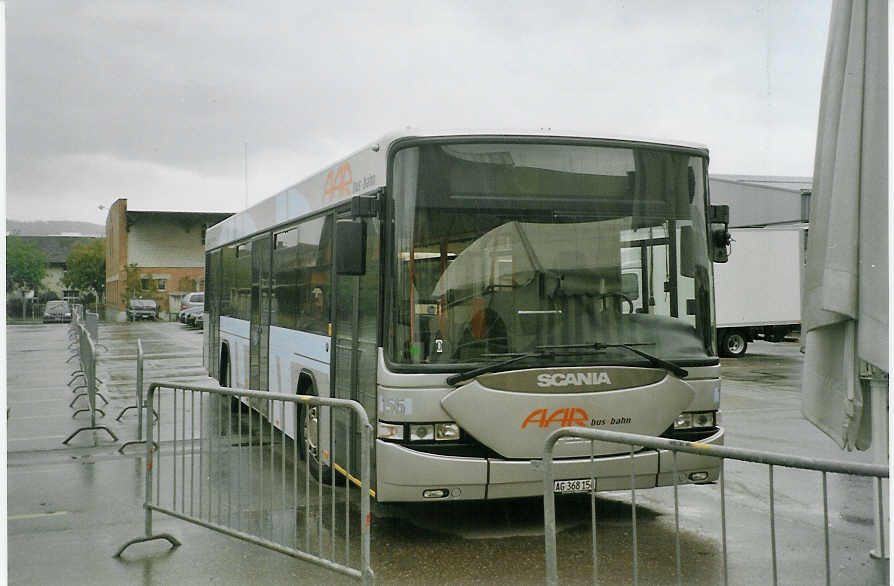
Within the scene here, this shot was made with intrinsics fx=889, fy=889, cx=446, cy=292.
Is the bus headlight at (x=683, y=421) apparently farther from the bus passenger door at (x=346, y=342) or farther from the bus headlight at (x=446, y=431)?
the bus passenger door at (x=346, y=342)

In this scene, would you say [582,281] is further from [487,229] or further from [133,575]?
[133,575]

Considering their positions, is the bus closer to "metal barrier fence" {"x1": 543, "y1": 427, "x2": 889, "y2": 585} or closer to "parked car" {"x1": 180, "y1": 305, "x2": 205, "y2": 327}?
"metal barrier fence" {"x1": 543, "y1": 427, "x2": 889, "y2": 585}

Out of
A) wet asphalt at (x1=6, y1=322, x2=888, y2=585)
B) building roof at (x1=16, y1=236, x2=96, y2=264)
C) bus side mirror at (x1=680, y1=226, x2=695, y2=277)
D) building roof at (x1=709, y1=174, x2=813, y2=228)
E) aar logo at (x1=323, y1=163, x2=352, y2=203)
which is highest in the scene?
building roof at (x1=16, y1=236, x2=96, y2=264)

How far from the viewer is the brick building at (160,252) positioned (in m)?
69.6

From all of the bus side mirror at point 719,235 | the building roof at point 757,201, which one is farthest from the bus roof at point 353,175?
the building roof at point 757,201

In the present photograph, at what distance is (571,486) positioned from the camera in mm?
6180

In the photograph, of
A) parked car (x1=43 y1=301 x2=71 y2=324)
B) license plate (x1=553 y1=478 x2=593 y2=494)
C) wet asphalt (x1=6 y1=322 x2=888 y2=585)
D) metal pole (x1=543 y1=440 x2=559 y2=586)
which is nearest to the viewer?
metal pole (x1=543 y1=440 x2=559 y2=586)

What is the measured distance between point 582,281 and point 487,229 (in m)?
0.79

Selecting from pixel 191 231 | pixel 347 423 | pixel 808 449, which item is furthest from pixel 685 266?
pixel 191 231

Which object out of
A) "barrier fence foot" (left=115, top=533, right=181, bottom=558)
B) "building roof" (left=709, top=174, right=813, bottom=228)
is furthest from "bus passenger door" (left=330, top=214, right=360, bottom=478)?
"building roof" (left=709, top=174, right=813, bottom=228)

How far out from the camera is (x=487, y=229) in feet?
20.9

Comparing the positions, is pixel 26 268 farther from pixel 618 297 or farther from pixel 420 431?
pixel 618 297

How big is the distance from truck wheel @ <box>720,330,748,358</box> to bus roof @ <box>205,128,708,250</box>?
721 inches

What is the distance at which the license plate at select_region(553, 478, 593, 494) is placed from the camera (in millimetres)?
6152
